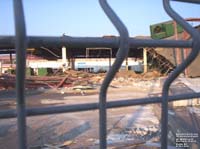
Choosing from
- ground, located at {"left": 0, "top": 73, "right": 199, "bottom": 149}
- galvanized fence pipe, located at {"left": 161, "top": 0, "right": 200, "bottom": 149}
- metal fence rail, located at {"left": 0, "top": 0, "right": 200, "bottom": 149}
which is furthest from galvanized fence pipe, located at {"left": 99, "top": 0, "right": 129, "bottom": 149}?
ground, located at {"left": 0, "top": 73, "right": 199, "bottom": 149}

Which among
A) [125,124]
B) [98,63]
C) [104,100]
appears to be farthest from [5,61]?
[104,100]

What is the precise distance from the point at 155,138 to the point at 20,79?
19.7 feet

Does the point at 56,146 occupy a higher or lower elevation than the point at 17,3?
lower

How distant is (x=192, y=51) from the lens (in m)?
1.58

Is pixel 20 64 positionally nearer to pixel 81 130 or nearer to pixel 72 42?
pixel 72 42

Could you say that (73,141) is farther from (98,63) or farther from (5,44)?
(98,63)

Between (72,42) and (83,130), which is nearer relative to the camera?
(72,42)

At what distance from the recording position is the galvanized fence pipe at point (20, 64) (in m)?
1.14

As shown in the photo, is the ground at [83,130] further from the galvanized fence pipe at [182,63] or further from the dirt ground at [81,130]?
the galvanized fence pipe at [182,63]

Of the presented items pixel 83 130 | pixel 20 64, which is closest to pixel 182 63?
pixel 20 64

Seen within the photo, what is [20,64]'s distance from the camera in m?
1.20

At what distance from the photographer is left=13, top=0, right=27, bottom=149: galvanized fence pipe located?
1145 mm

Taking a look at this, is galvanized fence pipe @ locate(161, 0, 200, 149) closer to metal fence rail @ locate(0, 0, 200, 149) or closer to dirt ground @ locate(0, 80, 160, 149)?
metal fence rail @ locate(0, 0, 200, 149)

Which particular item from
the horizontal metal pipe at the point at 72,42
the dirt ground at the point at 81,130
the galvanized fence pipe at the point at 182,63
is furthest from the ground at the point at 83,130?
the horizontal metal pipe at the point at 72,42
